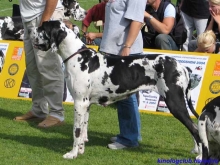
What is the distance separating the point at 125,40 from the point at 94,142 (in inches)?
52.6

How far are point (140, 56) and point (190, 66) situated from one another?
2.70 m

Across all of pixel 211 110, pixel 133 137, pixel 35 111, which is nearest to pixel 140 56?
pixel 133 137

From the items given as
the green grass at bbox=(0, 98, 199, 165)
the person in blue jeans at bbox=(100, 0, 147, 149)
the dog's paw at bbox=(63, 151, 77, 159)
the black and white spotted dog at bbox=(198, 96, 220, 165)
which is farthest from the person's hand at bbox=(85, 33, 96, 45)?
the black and white spotted dog at bbox=(198, 96, 220, 165)

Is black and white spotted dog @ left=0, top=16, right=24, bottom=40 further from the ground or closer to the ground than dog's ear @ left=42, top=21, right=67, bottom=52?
closer to the ground

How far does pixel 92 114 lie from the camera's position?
8258mm

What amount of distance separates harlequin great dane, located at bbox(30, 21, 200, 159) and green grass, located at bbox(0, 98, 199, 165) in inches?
12.9

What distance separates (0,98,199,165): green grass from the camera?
6.12m

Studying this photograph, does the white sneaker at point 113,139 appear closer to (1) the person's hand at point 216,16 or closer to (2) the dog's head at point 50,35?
(2) the dog's head at point 50,35

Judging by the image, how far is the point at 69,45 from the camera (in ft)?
20.2

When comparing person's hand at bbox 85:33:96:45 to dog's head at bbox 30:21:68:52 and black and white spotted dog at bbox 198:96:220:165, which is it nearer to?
dog's head at bbox 30:21:68:52

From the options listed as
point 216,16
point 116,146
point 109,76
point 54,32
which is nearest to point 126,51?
point 109,76

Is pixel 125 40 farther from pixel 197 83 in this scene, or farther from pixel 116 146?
pixel 197 83

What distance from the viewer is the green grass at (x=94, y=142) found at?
6.12 m

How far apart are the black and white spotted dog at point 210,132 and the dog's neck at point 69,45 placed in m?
2.02
